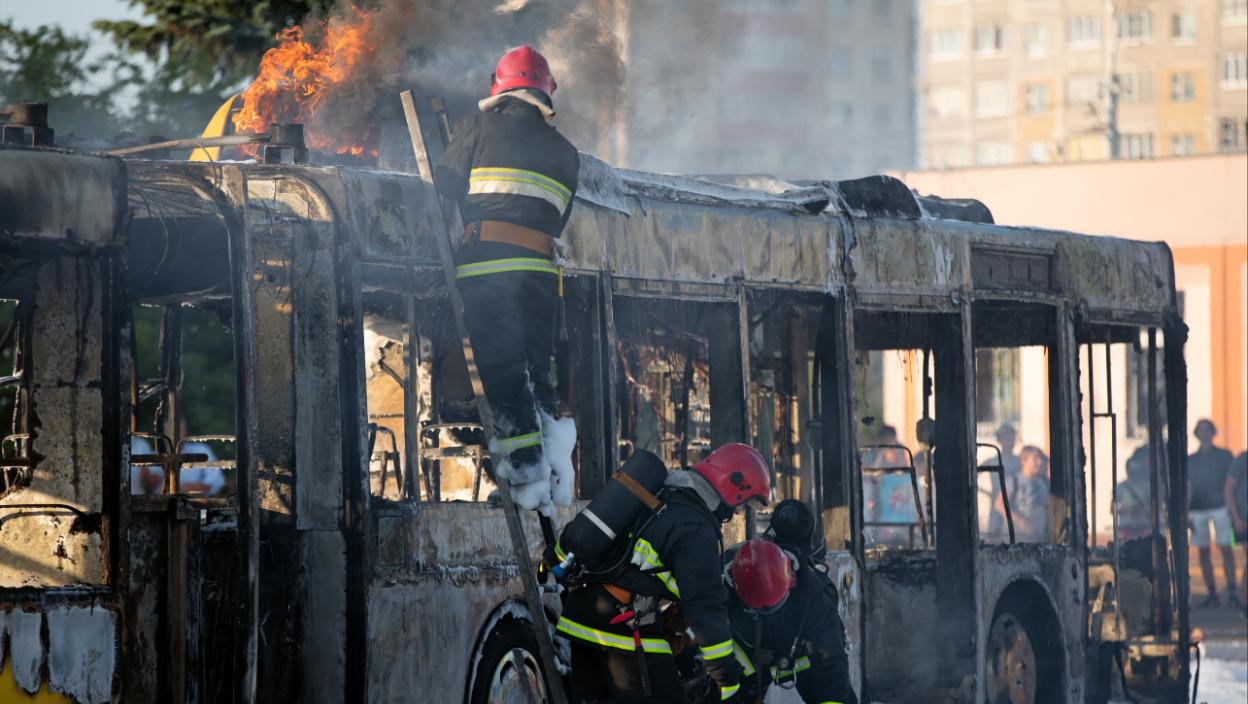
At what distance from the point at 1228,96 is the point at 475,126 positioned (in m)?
86.4

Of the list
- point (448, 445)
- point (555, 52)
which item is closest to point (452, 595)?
point (448, 445)

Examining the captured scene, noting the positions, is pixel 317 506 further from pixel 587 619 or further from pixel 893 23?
pixel 893 23

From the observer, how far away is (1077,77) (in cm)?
9206

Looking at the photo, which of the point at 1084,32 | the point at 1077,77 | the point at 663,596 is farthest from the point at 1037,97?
the point at 663,596

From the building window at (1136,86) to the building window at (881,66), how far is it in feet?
34.8

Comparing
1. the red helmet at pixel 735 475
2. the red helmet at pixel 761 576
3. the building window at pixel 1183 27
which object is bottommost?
the red helmet at pixel 761 576

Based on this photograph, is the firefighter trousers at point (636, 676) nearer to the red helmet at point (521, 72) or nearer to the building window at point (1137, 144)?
the red helmet at point (521, 72)

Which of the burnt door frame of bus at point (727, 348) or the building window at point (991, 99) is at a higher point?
the building window at point (991, 99)

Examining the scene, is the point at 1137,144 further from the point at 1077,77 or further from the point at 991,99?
the point at 991,99

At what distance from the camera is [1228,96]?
88.7 meters

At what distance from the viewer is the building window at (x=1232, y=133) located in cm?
8800

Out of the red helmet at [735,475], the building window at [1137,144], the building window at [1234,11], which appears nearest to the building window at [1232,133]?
the building window at [1137,144]

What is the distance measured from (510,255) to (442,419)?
1584 mm

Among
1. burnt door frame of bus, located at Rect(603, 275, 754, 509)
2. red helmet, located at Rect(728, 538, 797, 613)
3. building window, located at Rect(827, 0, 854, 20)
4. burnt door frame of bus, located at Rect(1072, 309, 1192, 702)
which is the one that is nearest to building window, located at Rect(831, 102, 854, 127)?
building window, located at Rect(827, 0, 854, 20)
